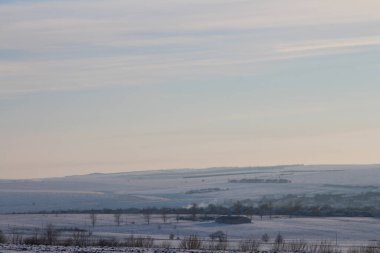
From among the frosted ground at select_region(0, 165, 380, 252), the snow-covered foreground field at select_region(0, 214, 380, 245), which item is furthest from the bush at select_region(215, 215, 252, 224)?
the frosted ground at select_region(0, 165, 380, 252)

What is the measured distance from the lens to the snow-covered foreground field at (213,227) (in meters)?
55.6

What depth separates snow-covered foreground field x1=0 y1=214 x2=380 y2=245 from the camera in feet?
182

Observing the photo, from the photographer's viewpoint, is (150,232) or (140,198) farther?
(140,198)

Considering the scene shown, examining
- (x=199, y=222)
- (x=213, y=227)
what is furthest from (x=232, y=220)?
(x=213, y=227)

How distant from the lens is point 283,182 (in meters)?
131

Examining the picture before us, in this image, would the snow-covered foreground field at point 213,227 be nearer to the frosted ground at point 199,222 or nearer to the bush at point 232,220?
the frosted ground at point 199,222

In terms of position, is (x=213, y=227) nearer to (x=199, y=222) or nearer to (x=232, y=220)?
(x=232, y=220)

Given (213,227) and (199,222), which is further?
(199,222)

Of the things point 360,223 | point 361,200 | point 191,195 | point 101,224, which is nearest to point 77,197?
point 191,195

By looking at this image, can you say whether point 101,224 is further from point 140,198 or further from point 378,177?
point 378,177

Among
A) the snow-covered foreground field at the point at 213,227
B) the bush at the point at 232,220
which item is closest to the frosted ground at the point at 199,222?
the snow-covered foreground field at the point at 213,227

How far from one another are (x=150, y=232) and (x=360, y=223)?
14931mm

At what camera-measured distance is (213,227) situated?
206ft

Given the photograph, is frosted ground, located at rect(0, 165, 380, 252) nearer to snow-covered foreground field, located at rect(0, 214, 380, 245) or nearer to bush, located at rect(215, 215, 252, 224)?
snow-covered foreground field, located at rect(0, 214, 380, 245)
